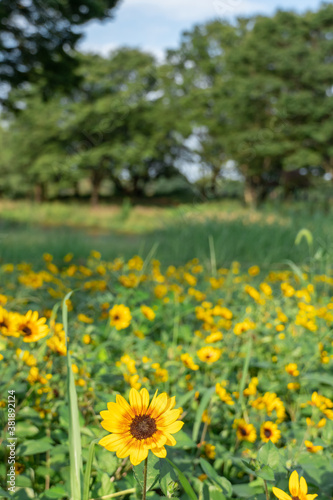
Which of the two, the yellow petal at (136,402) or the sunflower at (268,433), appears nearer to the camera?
the yellow petal at (136,402)

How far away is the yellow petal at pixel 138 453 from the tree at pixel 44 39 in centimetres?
702

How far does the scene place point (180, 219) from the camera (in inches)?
263

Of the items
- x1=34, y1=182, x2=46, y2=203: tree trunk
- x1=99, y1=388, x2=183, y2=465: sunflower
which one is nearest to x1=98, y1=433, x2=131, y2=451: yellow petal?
x1=99, y1=388, x2=183, y2=465: sunflower

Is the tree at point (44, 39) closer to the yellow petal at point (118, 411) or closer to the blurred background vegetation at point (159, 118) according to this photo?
the blurred background vegetation at point (159, 118)

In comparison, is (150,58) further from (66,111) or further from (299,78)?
(299,78)

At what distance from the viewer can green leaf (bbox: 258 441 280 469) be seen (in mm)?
827

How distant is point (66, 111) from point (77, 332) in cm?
2112

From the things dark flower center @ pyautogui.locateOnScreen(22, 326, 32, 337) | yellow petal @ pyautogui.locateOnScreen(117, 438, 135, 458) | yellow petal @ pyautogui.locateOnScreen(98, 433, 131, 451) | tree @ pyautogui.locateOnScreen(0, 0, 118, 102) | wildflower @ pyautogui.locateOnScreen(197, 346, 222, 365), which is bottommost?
wildflower @ pyautogui.locateOnScreen(197, 346, 222, 365)

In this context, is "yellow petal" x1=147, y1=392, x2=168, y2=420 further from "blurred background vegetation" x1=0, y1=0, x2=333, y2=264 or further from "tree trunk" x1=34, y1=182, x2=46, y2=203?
"tree trunk" x1=34, y1=182, x2=46, y2=203

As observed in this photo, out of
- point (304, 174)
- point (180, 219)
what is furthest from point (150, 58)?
point (180, 219)

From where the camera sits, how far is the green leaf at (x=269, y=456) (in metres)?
0.83

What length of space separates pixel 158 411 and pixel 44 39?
8.06 meters

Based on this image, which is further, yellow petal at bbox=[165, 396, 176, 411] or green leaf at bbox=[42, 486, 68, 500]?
green leaf at bbox=[42, 486, 68, 500]

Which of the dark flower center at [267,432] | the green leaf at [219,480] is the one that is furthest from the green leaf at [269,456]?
the dark flower center at [267,432]
